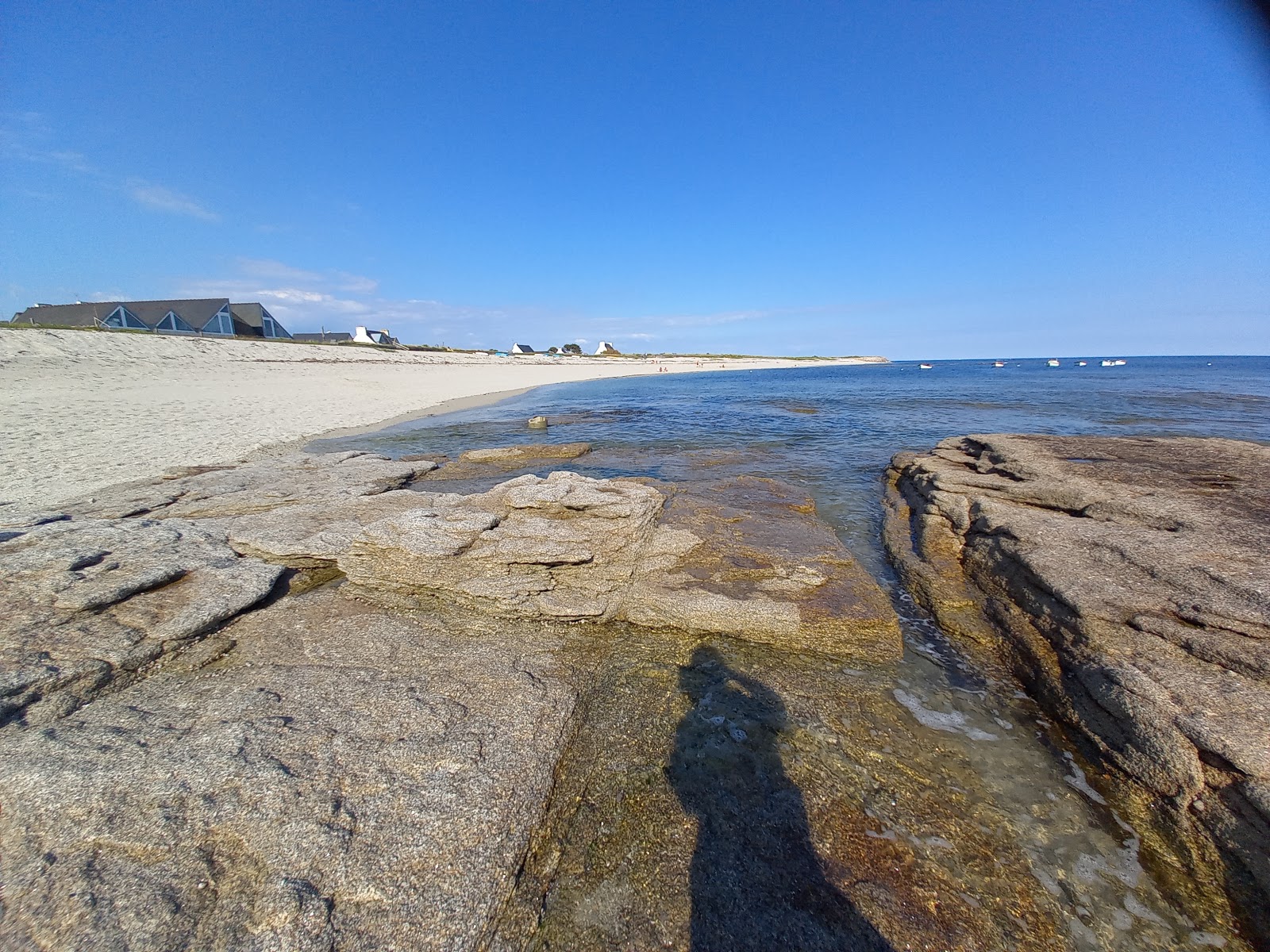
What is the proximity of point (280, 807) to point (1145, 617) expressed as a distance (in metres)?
6.59

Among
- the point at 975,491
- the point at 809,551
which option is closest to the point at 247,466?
the point at 809,551

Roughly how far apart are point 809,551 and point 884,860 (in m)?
3.73

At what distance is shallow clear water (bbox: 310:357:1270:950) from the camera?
2.62 metres

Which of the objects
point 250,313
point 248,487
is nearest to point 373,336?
point 250,313

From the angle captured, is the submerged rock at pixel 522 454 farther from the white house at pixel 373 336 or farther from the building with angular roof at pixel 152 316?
the white house at pixel 373 336

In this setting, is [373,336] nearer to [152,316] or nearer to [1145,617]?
[152,316]

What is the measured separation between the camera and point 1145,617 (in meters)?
3.96

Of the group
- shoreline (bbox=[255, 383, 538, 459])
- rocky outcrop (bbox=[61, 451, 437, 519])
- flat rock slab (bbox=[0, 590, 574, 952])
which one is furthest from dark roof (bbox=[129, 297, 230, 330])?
flat rock slab (bbox=[0, 590, 574, 952])

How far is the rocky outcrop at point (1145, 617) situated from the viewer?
8.90 ft

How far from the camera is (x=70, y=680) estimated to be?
3.37 metres

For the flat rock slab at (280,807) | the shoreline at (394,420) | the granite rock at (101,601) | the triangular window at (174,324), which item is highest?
the triangular window at (174,324)

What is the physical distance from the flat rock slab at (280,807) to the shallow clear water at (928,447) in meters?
2.54

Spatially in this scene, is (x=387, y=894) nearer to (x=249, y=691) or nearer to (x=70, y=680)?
(x=249, y=691)

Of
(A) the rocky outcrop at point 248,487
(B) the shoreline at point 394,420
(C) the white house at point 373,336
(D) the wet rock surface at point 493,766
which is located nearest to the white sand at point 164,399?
(B) the shoreline at point 394,420
